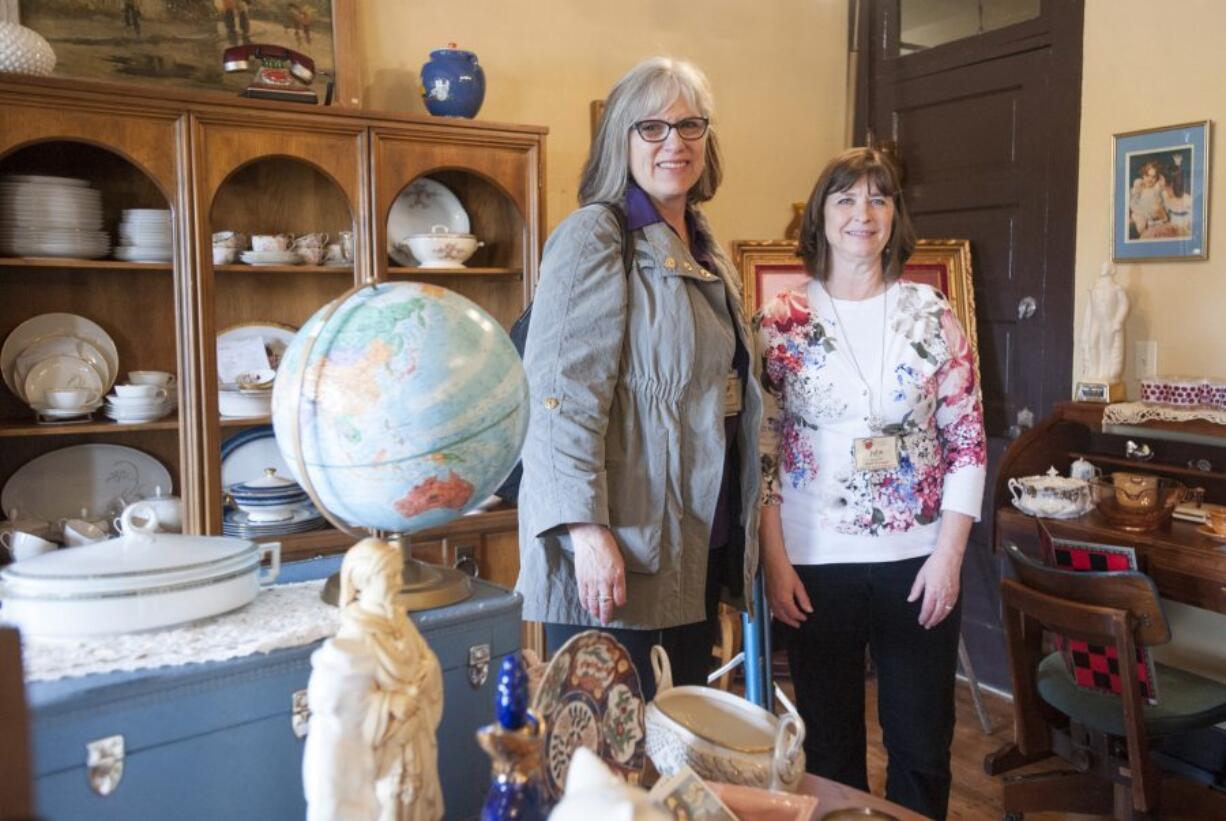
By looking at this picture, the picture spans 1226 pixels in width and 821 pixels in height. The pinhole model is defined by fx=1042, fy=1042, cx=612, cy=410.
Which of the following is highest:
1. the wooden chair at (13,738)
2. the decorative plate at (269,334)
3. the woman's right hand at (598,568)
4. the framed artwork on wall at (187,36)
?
the framed artwork on wall at (187,36)

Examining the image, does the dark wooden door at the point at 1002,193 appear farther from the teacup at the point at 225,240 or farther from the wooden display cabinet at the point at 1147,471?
the teacup at the point at 225,240

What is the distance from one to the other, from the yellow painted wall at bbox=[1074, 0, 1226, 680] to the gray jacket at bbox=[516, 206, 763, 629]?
191cm

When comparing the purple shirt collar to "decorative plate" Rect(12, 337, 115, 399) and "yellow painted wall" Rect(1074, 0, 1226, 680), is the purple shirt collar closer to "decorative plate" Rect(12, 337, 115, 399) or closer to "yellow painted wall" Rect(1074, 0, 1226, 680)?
"decorative plate" Rect(12, 337, 115, 399)

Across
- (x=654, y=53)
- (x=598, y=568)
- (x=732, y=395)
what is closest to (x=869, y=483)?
(x=732, y=395)

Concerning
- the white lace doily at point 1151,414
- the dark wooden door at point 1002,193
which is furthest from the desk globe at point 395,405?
the dark wooden door at point 1002,193

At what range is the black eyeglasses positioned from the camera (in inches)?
63.1

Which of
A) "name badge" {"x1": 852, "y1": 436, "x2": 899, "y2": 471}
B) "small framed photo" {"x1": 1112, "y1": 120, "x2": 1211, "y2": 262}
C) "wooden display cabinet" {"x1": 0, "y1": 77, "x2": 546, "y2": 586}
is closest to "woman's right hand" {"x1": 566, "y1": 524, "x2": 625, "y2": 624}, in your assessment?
"name badge" {"x1": 852, "y1": 436, "x2": 899, "y2": 471}

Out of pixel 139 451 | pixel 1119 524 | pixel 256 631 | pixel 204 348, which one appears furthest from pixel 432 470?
pixel 1119 524

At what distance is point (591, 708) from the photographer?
3.08 ft

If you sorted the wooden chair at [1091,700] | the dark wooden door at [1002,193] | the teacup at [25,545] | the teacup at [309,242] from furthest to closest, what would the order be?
1. the dark wooden door at [1002,193]
2. the teacup at [309,242]
3. the teacup at [25,545]
4. the wooden chair at [1091,700]

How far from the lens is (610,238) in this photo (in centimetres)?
156

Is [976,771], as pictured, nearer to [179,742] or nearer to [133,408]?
[133,408]

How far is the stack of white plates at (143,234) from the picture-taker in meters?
2.49

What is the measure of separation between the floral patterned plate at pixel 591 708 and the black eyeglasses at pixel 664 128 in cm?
90
